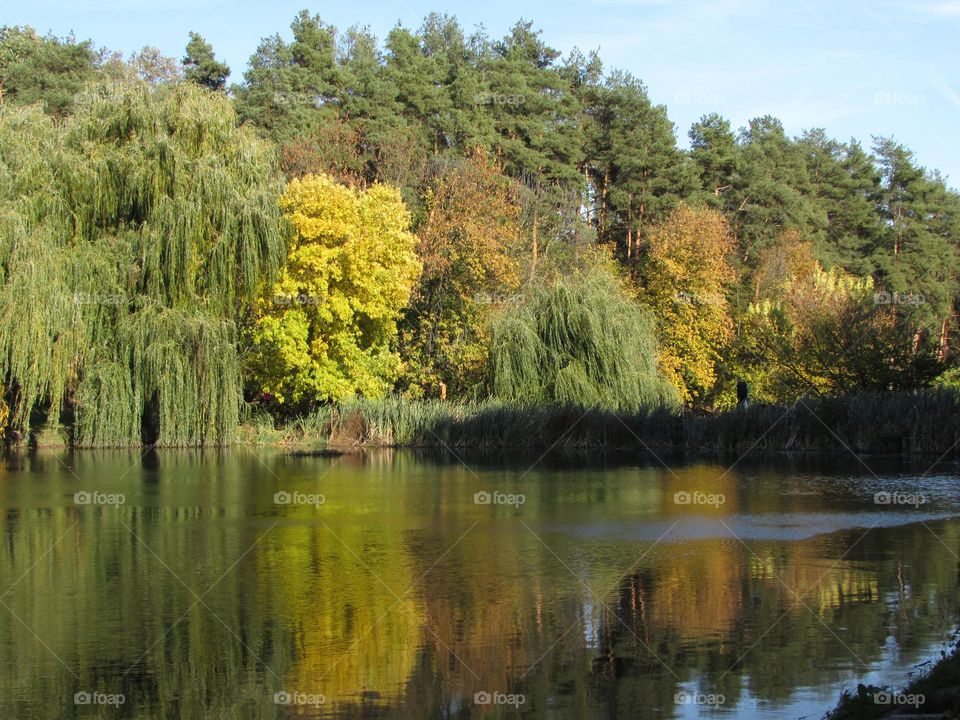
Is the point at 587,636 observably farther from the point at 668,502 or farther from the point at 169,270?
the point at 169,270

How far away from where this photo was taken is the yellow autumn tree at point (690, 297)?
158 ft

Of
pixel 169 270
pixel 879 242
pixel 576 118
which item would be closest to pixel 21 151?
pixel 169 270

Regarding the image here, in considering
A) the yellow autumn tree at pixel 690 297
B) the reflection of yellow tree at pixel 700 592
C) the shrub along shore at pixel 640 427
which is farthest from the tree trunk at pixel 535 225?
the reflection of yellow tree at pixel 700 592

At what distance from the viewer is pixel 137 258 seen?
3028 cm

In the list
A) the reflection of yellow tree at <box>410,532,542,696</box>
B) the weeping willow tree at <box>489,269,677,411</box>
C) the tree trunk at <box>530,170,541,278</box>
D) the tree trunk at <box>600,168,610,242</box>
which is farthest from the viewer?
the tree trunk at <box>600,168,610,242</box>

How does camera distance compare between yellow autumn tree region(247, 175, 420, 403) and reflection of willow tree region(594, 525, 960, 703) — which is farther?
yellow autumn tree region(247, 175, 420, 403)

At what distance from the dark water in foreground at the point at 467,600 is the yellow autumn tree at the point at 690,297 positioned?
27.7m

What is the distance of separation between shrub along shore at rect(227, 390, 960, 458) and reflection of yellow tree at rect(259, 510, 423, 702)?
52.2 feet

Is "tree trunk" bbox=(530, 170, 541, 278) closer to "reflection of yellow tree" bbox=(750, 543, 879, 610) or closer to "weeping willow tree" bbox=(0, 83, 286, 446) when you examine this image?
"weeping willow tree" bbox=(0, 83, 286, 446)

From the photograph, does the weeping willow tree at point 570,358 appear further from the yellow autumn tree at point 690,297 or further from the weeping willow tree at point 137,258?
the yellow autumn tree at point 690,297

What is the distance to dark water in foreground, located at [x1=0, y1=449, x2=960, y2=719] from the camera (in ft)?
26.8

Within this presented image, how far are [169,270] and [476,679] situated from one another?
2347 centimetres

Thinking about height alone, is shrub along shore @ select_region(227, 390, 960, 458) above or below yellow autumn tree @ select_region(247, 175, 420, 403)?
below

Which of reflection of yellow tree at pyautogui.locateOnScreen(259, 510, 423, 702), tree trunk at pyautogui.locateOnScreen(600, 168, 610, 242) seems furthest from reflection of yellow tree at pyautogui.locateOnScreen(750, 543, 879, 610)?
tree trunk at pyautogui.locateOnScreen(600, 168, 610, 242)
